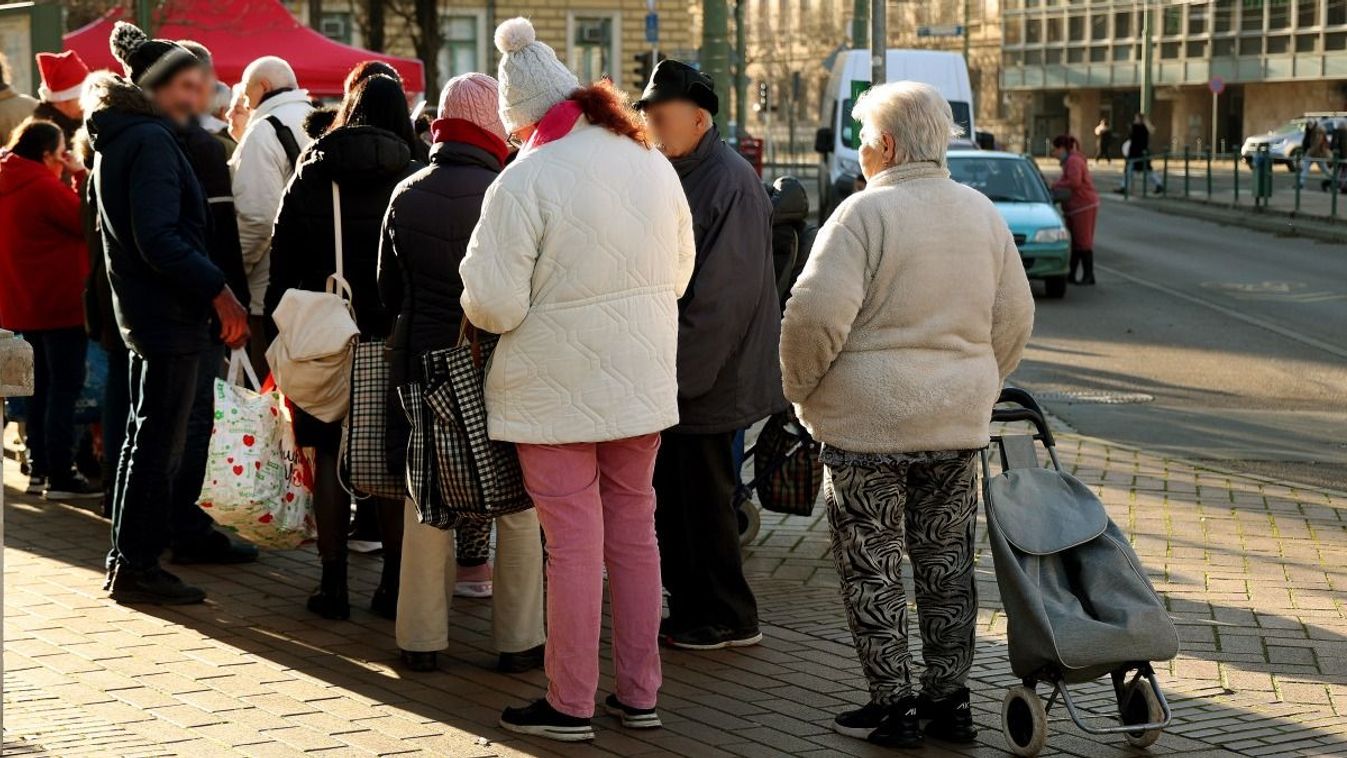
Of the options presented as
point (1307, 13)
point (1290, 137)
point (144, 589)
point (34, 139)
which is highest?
point (1307, 13)

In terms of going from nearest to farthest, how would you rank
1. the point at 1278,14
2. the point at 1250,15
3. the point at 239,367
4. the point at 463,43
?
the point at 239,367 < the point at 463,43 < the point at 1278,14 < the point at 1250,15

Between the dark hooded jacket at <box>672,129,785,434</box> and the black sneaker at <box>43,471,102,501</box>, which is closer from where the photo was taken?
the dark hooded jacket at <box>672,129,785,434</box>

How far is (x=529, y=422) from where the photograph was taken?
5227 mm

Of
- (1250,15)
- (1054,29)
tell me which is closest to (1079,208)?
(1250,15)

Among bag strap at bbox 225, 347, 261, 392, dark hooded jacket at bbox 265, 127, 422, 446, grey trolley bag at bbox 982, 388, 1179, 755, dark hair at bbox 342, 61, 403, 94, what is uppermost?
dark hair at bbox 342, 61, 403, 94

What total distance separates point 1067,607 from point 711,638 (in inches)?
63.2

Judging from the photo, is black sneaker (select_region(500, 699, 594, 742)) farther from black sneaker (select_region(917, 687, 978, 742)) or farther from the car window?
the car window

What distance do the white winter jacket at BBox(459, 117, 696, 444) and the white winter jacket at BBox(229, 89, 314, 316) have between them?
3086 millimetres

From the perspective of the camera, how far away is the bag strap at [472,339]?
5395 mm

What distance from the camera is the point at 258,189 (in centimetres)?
810

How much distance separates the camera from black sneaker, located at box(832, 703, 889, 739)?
5363mm

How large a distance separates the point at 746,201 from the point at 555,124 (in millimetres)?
1242

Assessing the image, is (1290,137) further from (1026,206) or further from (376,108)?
(376,108)

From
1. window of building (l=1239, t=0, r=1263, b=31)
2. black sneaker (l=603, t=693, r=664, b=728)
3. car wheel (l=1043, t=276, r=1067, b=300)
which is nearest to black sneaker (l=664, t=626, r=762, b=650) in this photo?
black sneaker (l=603, t=693, r=664, b=728)
